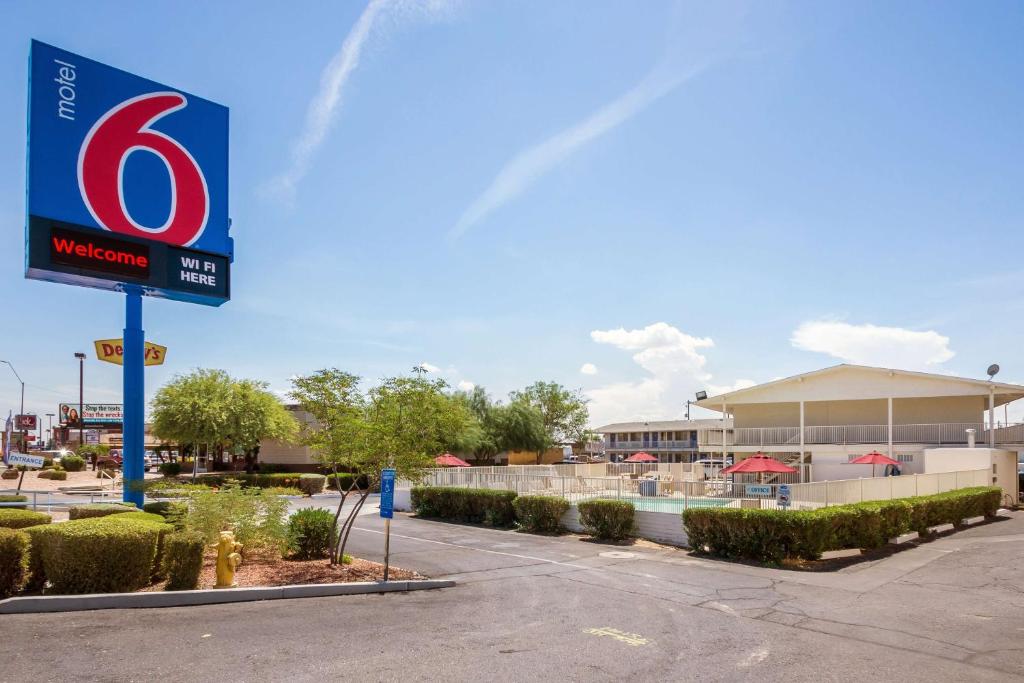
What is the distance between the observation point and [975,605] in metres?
11.6

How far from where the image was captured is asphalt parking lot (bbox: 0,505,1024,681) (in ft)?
25.1

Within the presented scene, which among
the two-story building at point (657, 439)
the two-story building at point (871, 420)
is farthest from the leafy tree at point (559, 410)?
the two-story building at point (871, 420)

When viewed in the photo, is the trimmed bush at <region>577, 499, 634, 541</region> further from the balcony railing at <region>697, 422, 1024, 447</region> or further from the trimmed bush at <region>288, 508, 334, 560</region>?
the balcony railing at <region>697, 422, 1024, 447</region>

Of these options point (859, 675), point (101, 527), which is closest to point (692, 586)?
point (859, 675)

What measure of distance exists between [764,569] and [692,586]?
9.01ft

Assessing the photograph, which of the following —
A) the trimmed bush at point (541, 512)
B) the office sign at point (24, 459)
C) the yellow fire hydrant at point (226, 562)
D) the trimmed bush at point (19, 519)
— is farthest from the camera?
the trimmed bush at point (541, 512)

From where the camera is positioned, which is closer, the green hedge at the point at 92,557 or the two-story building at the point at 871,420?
the green hedge at the point at 92,557

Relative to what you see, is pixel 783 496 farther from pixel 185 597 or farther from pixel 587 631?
pixel 185 597

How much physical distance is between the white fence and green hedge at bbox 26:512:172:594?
20.6ft

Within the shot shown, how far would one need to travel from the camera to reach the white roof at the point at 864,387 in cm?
3151

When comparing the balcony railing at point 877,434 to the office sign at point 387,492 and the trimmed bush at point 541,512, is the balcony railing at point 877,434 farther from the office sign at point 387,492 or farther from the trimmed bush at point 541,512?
the office sign at point 387,492

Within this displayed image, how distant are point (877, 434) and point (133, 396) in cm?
3186

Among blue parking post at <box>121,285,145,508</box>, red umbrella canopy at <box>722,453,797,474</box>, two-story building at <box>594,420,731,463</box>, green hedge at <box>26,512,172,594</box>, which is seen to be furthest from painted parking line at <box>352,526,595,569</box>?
two-story building at <box>594,420,731,463</box>

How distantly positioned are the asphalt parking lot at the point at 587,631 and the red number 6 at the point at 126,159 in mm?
10331
